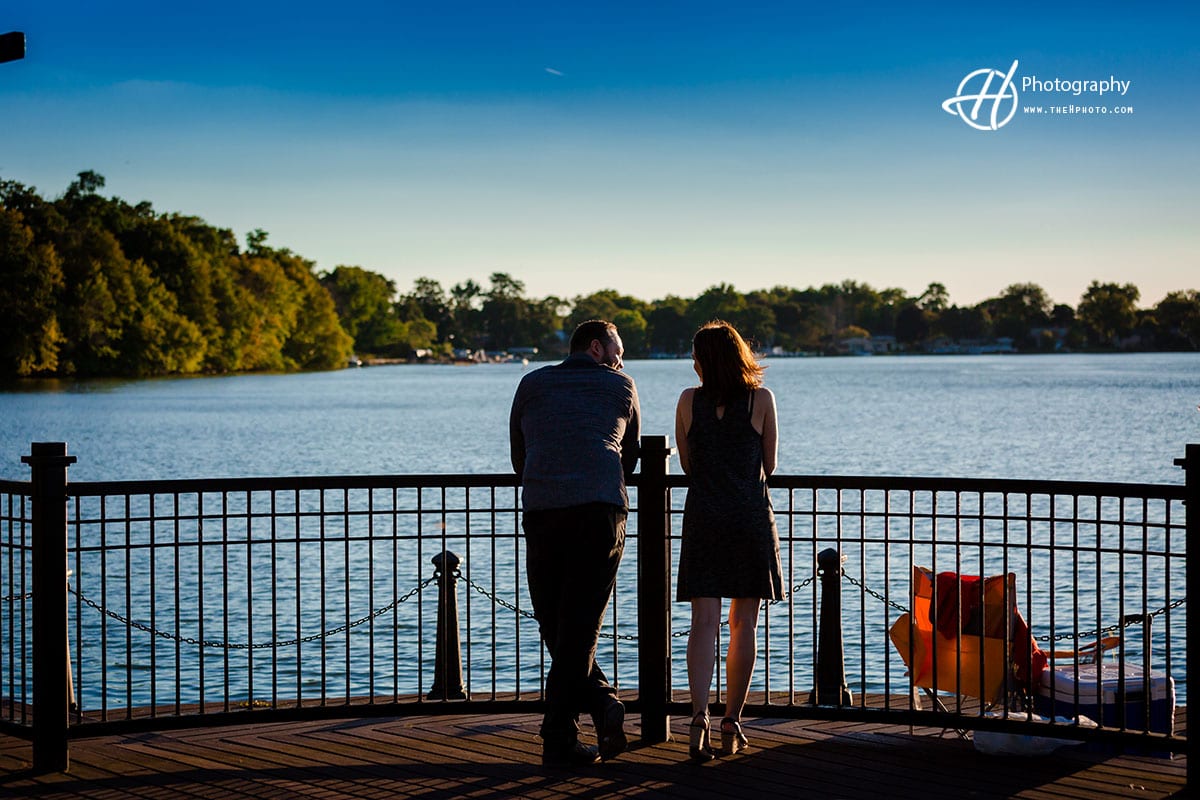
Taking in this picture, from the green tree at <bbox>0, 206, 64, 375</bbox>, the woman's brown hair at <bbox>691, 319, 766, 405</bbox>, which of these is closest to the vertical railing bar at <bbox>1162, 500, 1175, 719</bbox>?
the woman's brown hair at <bbox>691, 319, 766, 405</bbox>

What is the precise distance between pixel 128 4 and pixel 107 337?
22.9 metres

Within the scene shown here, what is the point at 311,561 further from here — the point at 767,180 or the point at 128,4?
the point at 767,180

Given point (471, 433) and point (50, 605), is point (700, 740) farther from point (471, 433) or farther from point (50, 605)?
point (471, 433)

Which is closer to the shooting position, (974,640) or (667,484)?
(667,484)

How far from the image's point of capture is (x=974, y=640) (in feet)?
22.2

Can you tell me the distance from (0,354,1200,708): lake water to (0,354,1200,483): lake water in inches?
4.5

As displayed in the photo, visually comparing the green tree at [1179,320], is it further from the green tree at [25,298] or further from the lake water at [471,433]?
the green tree at [25,298]

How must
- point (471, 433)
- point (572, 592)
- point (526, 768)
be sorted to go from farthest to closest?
point (471, 433), point (526, 768), point (572, 592)

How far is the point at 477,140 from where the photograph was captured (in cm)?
9294

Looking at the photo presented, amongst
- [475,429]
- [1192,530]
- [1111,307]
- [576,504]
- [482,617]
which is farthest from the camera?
[1111,307]

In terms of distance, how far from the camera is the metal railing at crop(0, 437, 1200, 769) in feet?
20.4

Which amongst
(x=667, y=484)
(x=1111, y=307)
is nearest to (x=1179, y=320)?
(x=1111, y=307)

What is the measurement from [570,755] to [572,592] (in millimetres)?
768

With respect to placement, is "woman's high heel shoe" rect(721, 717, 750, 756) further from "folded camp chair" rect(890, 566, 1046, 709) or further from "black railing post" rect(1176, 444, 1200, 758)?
"black railing post" rect(1176, 444, 1200, 758)
